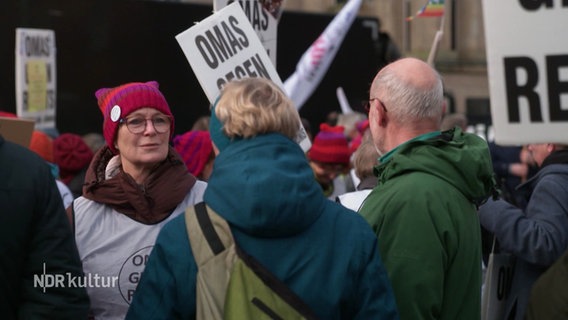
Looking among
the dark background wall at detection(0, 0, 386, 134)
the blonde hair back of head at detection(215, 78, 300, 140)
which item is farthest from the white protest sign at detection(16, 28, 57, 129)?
the blonde hair back of head at detection(215, 78, 300, 140)


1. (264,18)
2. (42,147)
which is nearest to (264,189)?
(264,18)

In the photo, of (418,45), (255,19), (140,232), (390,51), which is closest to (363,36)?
(390,51)

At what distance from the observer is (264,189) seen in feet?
10.3

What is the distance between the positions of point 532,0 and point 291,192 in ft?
3.52

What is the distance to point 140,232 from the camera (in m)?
4.34

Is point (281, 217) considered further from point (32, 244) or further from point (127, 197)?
point (127, 197)

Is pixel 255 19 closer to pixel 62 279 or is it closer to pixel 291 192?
pixel 62 279

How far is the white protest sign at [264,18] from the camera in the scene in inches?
229

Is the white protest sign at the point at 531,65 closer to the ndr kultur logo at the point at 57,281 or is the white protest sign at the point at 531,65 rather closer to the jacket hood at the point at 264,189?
the jacket hood at the point at 264,189

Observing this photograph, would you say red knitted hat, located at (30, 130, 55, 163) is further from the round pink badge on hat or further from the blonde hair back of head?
the blonde hair back of head

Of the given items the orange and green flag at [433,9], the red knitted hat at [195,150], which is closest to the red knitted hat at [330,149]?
the orange and green flag at [433,9]

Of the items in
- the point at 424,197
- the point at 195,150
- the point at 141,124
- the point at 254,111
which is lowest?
the point at 195,150

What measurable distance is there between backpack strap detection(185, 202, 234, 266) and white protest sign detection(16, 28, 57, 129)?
6998 mm

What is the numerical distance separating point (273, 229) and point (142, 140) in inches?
59.0
